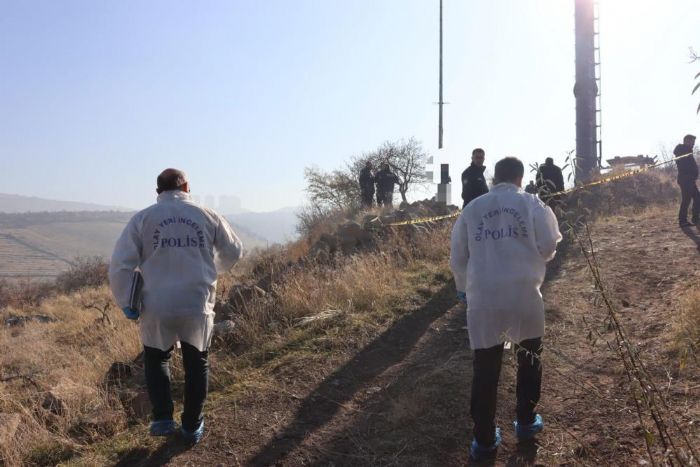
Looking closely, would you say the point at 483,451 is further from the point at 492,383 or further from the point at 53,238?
the point at 53,238

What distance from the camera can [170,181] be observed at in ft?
11.6

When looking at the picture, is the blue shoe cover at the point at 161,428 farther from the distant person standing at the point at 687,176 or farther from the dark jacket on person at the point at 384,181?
the dark jacket on person at the point at 384,181

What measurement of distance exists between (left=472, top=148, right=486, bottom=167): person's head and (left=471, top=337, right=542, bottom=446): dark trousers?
4040mm

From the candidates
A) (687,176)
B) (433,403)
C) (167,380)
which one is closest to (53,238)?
(687,176)

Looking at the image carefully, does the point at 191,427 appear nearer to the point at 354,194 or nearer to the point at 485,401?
the point at 485,401

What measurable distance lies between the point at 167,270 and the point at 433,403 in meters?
2.15

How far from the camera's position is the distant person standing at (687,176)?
8788 mm

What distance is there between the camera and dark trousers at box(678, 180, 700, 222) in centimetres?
915

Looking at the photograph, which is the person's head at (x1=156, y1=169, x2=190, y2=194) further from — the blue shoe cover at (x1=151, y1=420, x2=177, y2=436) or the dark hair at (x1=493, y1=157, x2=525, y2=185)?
the dark hair at (x1=493, y1=157, x2=525, y2=185)

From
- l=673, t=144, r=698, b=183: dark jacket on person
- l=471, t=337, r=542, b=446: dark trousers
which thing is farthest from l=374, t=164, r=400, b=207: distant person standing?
l=471, t=337, r=542, b=446: dark trousers

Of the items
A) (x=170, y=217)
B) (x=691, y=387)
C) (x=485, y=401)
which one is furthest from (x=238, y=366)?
(x=691, y=387)

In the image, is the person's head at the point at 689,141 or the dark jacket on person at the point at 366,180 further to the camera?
the dark jacket on person at the point at 366,180

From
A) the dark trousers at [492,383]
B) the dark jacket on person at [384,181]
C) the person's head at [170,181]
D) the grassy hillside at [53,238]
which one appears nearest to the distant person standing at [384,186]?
the dark jacket on person at [384,181]

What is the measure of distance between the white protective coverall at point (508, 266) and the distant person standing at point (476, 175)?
382cm
